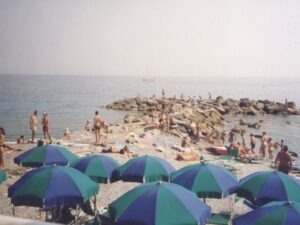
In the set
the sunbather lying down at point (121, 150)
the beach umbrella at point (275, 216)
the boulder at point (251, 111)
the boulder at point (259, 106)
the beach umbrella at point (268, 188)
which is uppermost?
the beach umbrella at point (275, 216)

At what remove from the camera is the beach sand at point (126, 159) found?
11.5m

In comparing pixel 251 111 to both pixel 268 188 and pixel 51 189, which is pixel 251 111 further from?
pixel 51 189

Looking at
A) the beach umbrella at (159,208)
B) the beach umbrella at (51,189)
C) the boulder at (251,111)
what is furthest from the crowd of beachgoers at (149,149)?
the boulder at (251,111)

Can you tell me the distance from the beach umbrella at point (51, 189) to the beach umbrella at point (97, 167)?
55.5 inches

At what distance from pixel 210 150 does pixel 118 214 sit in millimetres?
17040

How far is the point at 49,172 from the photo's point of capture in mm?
7781

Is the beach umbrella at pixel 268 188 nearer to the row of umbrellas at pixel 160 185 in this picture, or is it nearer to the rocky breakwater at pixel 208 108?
the row of umbrellas at pixel 160 185

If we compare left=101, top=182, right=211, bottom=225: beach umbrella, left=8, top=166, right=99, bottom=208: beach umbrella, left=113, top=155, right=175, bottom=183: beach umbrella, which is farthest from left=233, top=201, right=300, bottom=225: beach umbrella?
left=113, top=155, right=175, bottom=183: beach umbrella

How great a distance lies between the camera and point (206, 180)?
8344 mm

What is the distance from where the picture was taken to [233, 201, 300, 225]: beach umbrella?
560cm

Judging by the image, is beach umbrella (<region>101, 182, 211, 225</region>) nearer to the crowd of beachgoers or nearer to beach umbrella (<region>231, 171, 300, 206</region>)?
beach umbrella (<region>231, 171, 300, 206</region>)

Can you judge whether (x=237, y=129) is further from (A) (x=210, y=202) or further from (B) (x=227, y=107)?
(A) (x=210, y=202)

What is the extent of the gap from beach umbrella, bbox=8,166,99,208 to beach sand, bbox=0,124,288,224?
1981mm

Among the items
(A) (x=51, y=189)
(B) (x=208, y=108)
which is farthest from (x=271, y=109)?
(A) (x=51, y=189)
